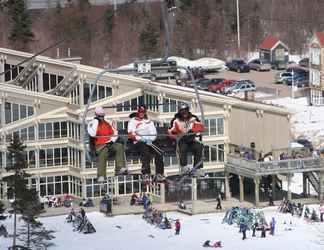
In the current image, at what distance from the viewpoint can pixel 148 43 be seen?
3250 inches

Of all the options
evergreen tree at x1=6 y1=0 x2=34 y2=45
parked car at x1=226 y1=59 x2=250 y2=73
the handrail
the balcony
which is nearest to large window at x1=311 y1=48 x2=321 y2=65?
parked car at x1=226 y1=59 x2=250 y2=73

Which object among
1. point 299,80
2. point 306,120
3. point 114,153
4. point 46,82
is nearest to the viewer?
point 114,153

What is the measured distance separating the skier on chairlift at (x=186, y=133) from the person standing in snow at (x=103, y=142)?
1.09 m

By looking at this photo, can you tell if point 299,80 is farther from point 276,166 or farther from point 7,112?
point 7,112

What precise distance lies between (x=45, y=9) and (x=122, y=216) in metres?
45.5

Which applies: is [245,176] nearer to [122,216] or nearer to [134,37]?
[122,216]

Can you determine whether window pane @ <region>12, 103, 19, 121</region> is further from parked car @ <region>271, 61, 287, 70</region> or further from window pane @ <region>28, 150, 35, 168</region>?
parked car @ <region>271, 61, 287, 70</region>

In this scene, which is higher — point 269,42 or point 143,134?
point 269,42

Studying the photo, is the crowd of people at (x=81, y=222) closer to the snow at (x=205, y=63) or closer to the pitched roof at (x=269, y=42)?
the snow at (x=205, y=63)

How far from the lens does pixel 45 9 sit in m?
95.8

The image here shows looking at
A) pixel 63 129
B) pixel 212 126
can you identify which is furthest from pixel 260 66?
pixel 63 129

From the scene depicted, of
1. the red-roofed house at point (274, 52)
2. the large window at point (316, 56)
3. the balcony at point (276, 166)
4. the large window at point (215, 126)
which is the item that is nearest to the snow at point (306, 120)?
the large window at point (316, 56)

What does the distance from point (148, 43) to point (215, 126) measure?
89.3 ft

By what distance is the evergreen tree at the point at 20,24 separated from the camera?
275 ft
